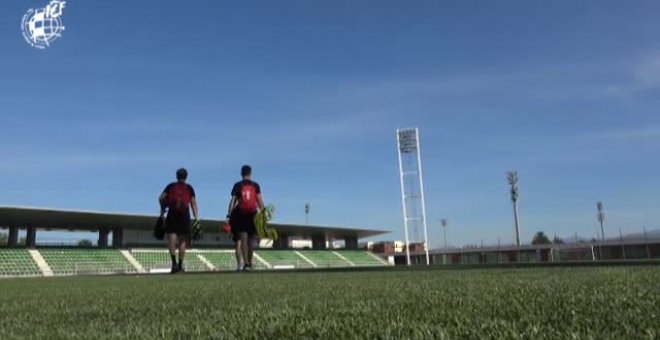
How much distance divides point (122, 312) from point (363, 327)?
1.50 m

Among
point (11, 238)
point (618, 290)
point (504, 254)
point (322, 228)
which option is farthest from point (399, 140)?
point (618, 290)

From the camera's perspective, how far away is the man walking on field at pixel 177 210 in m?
8.55

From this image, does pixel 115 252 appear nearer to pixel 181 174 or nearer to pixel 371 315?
pixel 181 174

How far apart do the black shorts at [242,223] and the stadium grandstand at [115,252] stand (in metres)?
22.2

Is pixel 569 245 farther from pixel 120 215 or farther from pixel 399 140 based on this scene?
pixel 120 215

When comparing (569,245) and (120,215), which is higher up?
(120,215)

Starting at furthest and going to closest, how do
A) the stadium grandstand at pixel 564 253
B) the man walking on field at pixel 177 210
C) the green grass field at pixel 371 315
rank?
the stadium grandstand at pixel 564 253, the man walking on field at pixel 177 210, the green grass field at pixel 371 315

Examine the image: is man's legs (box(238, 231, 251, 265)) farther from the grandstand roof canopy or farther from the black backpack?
the grandstand roof canopy

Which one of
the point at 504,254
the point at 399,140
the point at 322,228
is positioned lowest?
the point at 504,254

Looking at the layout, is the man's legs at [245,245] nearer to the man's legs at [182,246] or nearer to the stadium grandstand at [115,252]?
the man's legs at [182,246]

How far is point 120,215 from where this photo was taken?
40781 millimetres

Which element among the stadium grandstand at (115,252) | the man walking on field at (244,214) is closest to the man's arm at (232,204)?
the man walking on field at (244,214)

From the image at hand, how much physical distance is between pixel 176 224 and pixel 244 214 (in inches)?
40.8

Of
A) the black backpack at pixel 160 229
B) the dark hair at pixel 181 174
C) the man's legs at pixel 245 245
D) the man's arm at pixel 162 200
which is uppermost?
the dark hair at pixel 181 174
